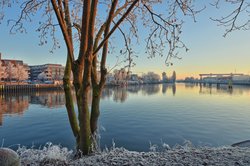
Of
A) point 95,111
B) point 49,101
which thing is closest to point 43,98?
point 49,101

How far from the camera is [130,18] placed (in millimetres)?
6637

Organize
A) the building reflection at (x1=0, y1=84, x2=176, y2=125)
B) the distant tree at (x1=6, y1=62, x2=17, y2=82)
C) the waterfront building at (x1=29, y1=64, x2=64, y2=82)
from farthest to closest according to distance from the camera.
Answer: the waterfront building at (x1=29, y1=64, x2=64, y2=82)
the distant tree at (x1=6, y1=62, x2=17, y2=82)
the building reflection at (x1=0, y1=84, x2=176, y2=125)

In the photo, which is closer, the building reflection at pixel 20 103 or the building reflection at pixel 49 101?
the building reflection at pixel 20 103

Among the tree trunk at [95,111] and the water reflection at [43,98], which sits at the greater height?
the tree trunk at [95,111]

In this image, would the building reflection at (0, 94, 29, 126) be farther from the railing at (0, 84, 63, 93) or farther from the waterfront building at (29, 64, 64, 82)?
the waterfront building at (29, 64, 64, 82)

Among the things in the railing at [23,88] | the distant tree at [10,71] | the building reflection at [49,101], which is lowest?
the building reflection at [49,101]

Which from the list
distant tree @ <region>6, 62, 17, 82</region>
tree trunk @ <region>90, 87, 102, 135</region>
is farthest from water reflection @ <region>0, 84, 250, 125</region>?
distant tree @ <region>6, 62, 17, 82</region>

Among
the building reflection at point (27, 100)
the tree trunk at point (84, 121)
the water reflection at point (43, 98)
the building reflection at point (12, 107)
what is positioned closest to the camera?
the tree trunk at point (84, 121)

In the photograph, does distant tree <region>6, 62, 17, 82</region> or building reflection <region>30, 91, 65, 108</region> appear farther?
distant tree <region>6, 62, 17, 82</region>

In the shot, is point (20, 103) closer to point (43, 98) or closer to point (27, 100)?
point (27, 100)

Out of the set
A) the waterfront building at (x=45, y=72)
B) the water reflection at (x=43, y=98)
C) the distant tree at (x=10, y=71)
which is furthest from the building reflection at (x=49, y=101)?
the waterfront building at (x=45, y=72)

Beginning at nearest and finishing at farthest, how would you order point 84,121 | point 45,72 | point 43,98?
1. point 84,121
2. point 43,98
3. point 45,72

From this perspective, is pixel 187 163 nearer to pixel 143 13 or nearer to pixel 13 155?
pixel 13 155

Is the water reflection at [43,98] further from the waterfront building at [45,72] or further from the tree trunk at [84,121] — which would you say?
the waterfront building at [45,72]
